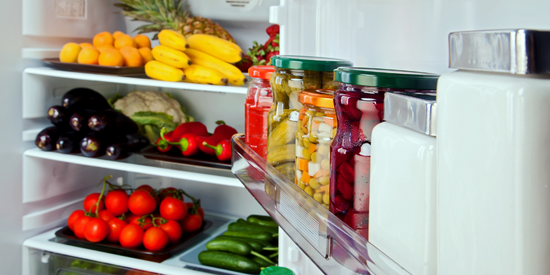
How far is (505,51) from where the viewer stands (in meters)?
0.19

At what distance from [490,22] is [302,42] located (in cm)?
40

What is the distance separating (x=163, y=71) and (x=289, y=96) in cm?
110

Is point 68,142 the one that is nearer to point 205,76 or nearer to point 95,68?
point 95,68

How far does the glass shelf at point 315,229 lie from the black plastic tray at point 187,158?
919 millimetres

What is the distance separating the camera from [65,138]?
1689 millimetres

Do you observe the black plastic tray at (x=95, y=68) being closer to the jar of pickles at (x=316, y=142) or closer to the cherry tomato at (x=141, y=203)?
the cherry tomato at (x=141, y=203)

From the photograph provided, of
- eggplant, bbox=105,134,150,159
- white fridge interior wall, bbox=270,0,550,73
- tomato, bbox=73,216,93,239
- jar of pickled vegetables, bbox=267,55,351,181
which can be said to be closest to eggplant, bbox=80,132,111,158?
eggplant, bbox=105,134,150,159

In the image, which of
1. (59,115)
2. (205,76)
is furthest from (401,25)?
(59,115)

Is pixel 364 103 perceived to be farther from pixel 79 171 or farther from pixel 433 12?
pixel 79 171

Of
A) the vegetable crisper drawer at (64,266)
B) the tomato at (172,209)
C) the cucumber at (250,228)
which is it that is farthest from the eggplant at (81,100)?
the cucumber at (250,228)

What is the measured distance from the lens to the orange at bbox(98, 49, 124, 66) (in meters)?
1.61

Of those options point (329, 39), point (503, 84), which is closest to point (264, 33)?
point (329, 39)

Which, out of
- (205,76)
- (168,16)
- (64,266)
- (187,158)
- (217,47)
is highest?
(168,16)

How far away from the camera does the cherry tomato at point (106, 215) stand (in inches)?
67.2
